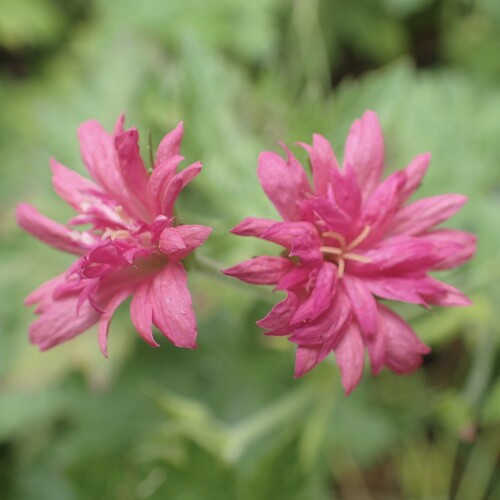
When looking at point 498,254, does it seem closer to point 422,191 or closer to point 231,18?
point 422,191

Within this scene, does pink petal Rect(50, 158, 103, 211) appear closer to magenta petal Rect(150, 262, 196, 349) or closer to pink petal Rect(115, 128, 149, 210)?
pink petal Rect(115, 128, 149, 210)

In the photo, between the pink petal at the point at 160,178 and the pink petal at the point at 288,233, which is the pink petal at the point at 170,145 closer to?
the pink petal at the point at 160,178

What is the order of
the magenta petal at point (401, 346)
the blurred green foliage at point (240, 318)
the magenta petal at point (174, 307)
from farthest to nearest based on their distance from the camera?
the blurred green foliage at point (240, 318)
the magenta petal at point (401, 346)
the magenta petal at point (174, 307)

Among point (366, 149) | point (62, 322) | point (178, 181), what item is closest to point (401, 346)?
point (366, 149)

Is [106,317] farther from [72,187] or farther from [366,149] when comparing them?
[366,149]

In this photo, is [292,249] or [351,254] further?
[351,254]

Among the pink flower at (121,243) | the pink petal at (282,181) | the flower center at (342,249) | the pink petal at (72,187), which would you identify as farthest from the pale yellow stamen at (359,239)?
the pink petal at (72,187)

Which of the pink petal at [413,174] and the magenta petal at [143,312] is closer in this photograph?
the magenta petal at [143,312]
